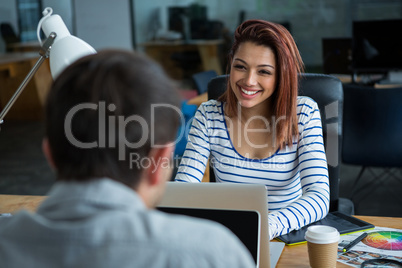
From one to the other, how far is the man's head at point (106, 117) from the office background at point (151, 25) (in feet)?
9.83

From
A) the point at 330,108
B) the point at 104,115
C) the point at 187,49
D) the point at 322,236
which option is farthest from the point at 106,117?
the point at 187,49

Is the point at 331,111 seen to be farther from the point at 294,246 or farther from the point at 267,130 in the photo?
the point at 294,246

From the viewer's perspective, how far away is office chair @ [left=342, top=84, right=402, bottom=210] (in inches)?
120

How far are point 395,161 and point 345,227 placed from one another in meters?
1.89

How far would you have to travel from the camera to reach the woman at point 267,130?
1.72 meters

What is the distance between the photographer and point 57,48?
1450 millimetres

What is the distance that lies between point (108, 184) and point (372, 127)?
9.23 ft

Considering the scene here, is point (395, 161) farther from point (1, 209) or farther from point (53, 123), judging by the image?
point (53, 123)

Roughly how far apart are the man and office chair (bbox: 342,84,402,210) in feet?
A: 8.86

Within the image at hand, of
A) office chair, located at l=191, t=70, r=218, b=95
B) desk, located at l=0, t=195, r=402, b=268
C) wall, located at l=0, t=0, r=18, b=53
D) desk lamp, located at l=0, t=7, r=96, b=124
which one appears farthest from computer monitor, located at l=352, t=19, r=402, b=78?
wall, located at l=0, t=0, r=18, b=53

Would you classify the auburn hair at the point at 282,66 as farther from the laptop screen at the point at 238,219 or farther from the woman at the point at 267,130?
the laptop screen at the point at 238,219

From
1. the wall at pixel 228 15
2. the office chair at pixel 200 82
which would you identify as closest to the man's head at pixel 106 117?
the office chair at pixel 200 82

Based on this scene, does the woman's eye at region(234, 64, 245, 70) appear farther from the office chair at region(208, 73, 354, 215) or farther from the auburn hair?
the office chair at region(208, 73, 354, 215)

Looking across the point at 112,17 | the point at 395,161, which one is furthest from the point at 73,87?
the point at 112,17
